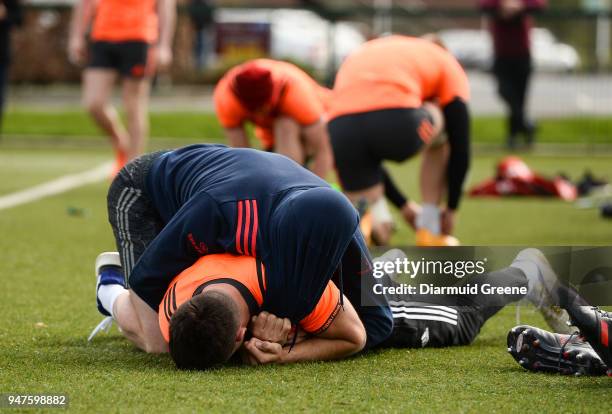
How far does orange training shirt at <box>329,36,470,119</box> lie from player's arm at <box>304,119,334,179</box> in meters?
0.44

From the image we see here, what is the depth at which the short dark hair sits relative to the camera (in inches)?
141

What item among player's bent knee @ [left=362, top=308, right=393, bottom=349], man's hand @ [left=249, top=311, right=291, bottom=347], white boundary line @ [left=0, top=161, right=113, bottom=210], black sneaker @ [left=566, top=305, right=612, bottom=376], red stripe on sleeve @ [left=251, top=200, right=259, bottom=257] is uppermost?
red stripe on sleeve @ [left=251, top=200, right=259, bottom=257]

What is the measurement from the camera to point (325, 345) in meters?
4.05

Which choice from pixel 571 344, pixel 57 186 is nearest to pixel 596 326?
pixel 571 344

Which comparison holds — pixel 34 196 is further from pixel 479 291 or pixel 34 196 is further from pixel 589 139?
pixel 589 139

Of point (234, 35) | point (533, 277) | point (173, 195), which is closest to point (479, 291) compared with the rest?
point (533, 277)

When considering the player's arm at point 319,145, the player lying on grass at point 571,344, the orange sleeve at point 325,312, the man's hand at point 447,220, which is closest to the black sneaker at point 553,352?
the player lying on grass at point 571,344

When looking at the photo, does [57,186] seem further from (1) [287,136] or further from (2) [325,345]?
(2) [325,345]

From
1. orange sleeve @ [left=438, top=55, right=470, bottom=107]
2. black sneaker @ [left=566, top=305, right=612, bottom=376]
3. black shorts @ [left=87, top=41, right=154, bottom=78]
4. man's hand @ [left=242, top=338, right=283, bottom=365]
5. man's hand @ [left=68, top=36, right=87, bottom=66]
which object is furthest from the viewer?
man's hand @ [left=68, top=36, right=87, bottom=66]

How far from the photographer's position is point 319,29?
16.2 m

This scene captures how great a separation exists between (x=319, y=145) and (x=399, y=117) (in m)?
0.97

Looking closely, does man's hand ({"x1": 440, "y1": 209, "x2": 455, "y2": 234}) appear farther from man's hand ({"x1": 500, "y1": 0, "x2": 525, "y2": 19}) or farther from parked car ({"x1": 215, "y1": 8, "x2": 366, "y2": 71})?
parked car ({"x1": 215, "y1": 8, "x2": 366, "y2": 71})

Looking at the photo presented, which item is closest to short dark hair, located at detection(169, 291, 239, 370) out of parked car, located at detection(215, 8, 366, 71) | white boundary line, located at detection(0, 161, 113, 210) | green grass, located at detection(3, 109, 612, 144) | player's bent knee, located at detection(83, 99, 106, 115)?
white boundary line, located at detection(0, 161, 113, 210)

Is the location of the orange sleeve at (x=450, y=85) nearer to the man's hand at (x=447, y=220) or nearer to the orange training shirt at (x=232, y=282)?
the man's hand at (x=447, y=220)
